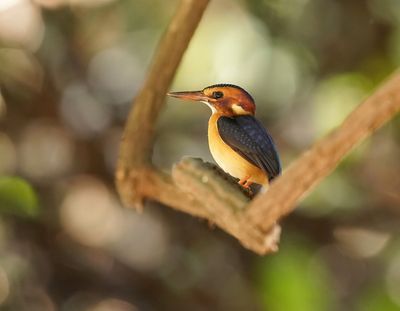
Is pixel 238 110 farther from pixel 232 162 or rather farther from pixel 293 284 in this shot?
pixel 293 284

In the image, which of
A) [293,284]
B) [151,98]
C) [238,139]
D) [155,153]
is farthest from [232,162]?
[155,153]

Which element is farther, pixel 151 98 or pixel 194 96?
pixel 151 98

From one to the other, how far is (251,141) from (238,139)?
0.6 inches

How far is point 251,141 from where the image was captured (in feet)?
1.66

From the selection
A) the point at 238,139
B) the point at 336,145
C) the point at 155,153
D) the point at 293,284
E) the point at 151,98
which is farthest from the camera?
the point at 155,153

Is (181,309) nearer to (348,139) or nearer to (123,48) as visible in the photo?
(123,48)

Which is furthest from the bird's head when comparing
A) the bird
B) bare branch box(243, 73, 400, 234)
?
bare branch box(243, 73, 400, 234)

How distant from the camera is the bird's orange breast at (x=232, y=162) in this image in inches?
18.4

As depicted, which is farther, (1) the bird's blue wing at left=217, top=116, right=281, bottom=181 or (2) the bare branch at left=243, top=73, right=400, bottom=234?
(1) the bird's blue wing at left=217, top=116, right=281, bottom=181

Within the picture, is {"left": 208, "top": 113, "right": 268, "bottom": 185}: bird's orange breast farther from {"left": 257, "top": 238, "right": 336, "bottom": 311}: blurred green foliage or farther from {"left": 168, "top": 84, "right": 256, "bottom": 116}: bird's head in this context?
{"left": 257, "top": 238, "right": 336, "bottom": 311}: blurred green foliage

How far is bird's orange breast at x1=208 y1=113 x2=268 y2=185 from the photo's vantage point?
47cm

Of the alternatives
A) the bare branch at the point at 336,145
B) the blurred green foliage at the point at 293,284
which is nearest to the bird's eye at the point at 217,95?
the bare branch at the point at 336,145

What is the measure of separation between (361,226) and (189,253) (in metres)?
0.30

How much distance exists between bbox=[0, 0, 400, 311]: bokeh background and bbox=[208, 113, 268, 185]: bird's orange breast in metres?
0.79
